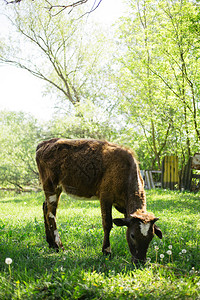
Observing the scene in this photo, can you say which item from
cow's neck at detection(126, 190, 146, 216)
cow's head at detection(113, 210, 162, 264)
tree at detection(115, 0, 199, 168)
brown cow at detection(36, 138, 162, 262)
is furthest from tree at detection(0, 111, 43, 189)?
cow's head at detection(113, 210, 162, 264)

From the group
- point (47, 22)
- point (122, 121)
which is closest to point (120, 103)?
point (122, 121)

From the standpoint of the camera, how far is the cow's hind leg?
5.46m

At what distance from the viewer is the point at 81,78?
26.0m

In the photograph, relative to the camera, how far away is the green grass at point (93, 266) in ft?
10.6

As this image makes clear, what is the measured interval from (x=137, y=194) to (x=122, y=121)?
19729 millimetres

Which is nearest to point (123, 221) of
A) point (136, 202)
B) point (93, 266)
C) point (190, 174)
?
point (136, 202)

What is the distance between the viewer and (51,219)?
18.7 feet

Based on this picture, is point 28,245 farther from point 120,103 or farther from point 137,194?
point 120,103

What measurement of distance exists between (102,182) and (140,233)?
1.28 meters

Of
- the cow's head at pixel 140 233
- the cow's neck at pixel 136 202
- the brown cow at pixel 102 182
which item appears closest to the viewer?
the cow's head at pixel 140 233

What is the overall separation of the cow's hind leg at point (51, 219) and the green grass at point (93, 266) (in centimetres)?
16

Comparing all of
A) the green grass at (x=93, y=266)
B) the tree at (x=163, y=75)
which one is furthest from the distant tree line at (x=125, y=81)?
the green grass at (x=93, y=266)

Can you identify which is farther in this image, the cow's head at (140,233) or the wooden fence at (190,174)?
the wooden fence at (190,174)

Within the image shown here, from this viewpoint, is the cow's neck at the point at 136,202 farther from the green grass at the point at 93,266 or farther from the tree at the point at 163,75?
the tree at the point at 163,75
